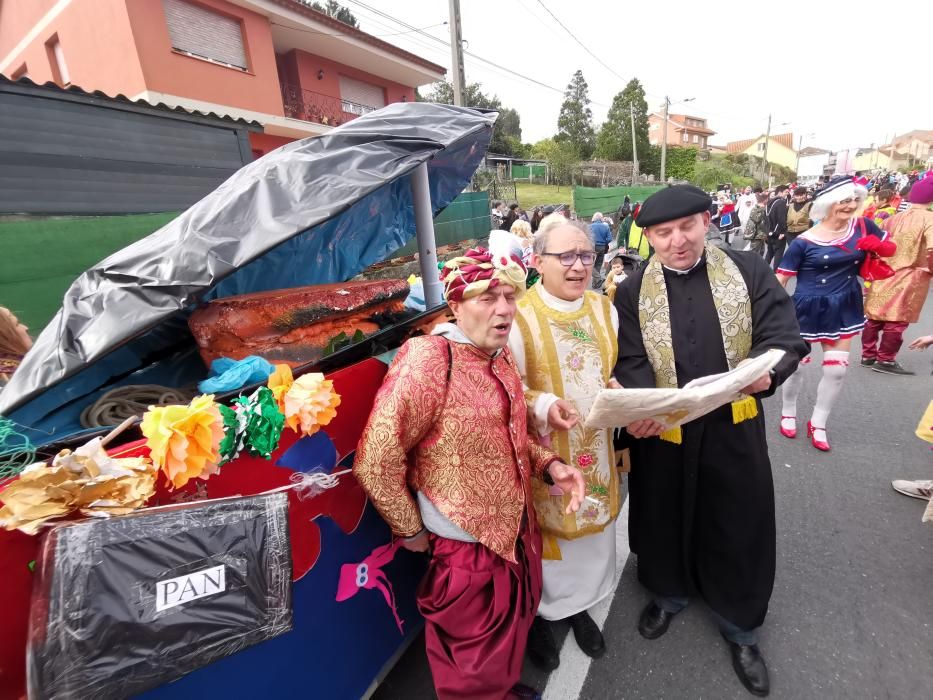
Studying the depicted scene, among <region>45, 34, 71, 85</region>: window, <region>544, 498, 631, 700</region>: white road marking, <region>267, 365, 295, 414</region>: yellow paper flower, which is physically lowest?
<region>544, 498, 631, 700</region>: white road marking

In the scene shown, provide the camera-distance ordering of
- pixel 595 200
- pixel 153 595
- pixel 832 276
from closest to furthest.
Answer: pixel 153 595
pixel 832 276
pixel 595 200

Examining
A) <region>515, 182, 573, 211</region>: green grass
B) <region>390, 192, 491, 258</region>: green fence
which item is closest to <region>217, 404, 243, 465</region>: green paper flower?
<region>390, 192, 491, 258</region>: green fence

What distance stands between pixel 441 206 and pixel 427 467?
2.64 meters

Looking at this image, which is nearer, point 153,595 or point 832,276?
point 153,595

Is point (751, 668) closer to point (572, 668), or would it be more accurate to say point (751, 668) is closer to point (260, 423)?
point (572, 668)

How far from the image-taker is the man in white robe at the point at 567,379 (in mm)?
1832

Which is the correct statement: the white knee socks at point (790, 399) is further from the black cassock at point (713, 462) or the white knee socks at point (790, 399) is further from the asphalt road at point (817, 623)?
the black cassock at point (713, 462)

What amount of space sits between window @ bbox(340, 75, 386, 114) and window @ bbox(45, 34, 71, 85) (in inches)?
284

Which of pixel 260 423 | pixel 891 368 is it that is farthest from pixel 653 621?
pixel 891 368

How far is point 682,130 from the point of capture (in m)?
59.7

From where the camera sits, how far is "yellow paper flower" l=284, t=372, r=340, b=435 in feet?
4.33

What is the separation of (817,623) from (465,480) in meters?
1.94

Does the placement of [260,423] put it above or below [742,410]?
above

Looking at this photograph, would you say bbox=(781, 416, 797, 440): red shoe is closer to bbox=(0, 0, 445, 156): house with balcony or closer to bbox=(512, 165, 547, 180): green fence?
bbox=(0, 0, 445, 156): house with balcony
